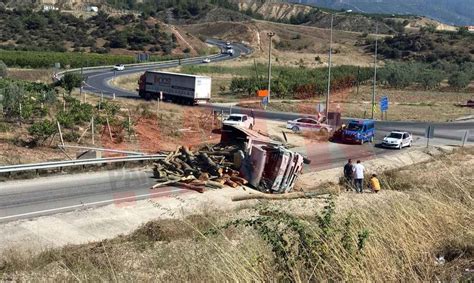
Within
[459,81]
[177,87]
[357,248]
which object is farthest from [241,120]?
[459,81]

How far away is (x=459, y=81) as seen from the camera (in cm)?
9181

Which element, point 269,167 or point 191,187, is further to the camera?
point 269,167

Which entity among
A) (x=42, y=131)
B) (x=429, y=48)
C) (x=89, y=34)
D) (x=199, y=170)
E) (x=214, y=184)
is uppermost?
(x=429, y=48)

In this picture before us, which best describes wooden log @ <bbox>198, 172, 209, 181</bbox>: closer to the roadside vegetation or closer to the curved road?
the curved road

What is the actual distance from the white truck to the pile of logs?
31.0 m

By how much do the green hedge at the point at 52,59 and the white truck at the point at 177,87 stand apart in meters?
35.8

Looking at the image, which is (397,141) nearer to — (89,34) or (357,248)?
(357,248)

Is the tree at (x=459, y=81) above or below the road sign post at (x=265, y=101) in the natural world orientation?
above

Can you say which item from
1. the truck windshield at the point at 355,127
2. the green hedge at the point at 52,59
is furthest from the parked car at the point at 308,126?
the green hedge at the point at 52,59

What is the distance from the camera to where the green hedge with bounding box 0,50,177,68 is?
9020 cm

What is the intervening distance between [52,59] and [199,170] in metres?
76.7

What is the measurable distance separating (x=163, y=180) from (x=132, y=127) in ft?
36.3

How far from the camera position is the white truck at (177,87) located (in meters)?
58.0

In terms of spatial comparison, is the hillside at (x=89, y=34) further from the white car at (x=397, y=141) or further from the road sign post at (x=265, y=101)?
the white car at (x=397, y=141)
